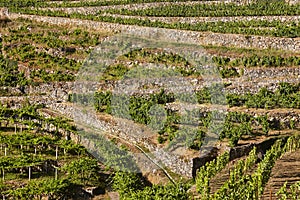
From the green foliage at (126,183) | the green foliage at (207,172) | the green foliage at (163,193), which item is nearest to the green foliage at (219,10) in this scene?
the green foliage at (207,172)

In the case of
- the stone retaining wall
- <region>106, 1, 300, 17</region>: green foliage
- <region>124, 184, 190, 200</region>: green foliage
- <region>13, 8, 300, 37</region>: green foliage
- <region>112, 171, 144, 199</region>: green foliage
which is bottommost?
<region>112, 171, 144, 199</region>: green foliage

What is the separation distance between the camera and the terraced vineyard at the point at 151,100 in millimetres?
36344

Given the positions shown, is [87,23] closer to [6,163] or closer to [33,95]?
[33,95]

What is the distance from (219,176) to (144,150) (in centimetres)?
569

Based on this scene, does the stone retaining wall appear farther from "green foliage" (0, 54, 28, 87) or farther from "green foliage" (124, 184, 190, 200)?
"green foliage" (124, 184, 190, 200)

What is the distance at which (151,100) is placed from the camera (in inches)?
1849

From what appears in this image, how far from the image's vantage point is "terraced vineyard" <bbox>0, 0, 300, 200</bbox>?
36.3 meters

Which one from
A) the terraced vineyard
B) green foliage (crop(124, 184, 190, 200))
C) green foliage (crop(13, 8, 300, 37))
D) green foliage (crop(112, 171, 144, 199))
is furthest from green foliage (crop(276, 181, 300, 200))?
green foliage (crop(13, 8, 300, 37))

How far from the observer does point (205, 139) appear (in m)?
39.8

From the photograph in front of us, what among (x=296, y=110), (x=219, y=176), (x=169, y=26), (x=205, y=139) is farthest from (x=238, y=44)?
(x=219, y=176)

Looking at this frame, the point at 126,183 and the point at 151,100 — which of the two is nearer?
the point at 126,183

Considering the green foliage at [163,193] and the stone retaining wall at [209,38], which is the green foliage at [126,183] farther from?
the stone retaining wall at [209,38]

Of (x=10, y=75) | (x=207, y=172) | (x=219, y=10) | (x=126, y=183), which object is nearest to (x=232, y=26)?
(x=219, y=10)

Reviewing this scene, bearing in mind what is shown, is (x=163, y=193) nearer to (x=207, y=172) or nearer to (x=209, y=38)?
(x=207, y=172)
